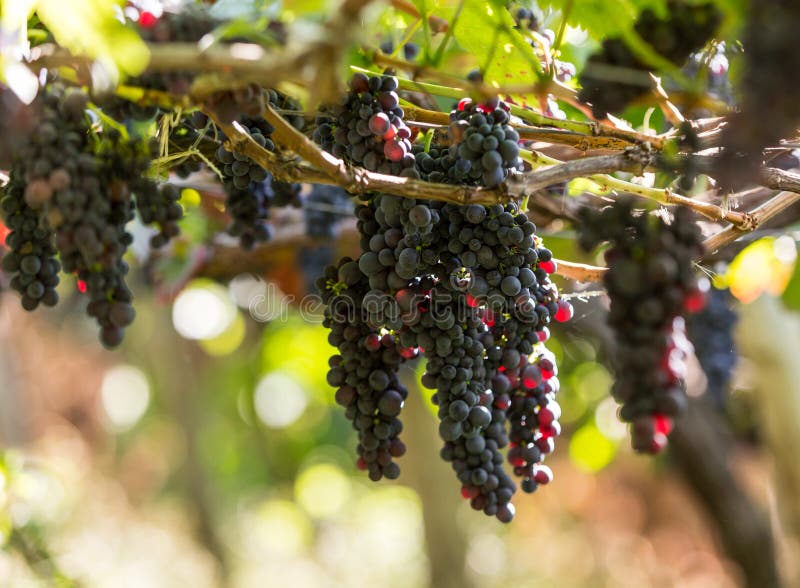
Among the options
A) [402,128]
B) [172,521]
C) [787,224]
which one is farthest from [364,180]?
[172,521]

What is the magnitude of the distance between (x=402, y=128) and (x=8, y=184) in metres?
0.49

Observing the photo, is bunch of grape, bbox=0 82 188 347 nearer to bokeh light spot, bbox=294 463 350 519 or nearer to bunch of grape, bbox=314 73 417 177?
bunch of grape, bbox=314 73 417 177

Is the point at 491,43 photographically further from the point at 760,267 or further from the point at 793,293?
the point at 760,267

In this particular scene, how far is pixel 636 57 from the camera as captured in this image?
29.1 inches

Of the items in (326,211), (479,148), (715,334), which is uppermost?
(326,211)

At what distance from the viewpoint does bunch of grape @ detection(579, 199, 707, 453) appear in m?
0.61

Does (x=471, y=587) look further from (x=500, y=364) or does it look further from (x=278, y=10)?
(x=278, y=10)

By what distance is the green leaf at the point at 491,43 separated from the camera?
3.12ft

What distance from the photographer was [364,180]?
2.66 feet

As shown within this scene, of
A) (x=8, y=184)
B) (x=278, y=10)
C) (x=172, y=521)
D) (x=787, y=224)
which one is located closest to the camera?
(x=278, y=10)

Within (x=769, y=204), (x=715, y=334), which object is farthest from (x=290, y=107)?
(x=715, y=334)

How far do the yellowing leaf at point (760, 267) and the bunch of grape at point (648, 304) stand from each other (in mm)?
1209

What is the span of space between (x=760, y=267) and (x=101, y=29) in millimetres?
1747

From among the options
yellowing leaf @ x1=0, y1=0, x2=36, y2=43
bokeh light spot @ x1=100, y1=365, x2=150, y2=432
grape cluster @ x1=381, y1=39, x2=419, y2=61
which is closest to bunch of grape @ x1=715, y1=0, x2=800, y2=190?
yellowing leaf @ x1=0, y1=0, x2=36, y2=43
